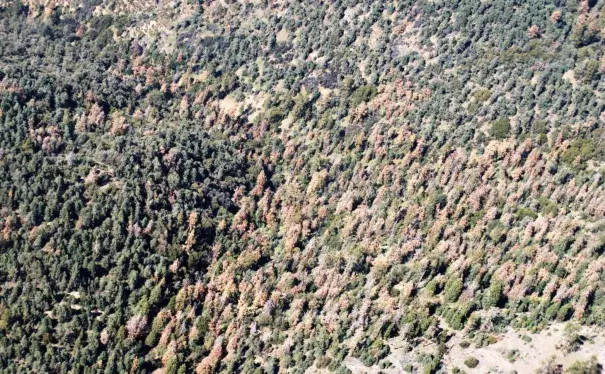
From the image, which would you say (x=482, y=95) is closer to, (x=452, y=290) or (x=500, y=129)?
(x=500, y=129)

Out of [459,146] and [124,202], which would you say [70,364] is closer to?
[124,202]

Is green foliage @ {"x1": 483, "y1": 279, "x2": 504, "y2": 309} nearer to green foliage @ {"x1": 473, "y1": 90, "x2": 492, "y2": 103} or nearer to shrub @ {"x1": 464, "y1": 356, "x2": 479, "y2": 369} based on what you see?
shrub @ {"x1": 464, "y1": 356, "x2": 479, "y2": 369}

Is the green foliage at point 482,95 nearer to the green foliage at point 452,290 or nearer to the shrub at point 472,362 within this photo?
the green foliage at point 452,290

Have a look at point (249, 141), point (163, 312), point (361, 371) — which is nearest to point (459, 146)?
point (249, 141)

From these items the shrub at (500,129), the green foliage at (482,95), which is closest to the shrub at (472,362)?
the shrub at (500,129)

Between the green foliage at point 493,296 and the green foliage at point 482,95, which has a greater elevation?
the green foliage at point 482,95

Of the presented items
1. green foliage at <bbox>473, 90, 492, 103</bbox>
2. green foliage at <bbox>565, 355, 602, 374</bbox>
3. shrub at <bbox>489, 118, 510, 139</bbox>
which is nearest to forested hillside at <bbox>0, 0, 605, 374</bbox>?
green foliage at <bbox>473, 90, 492, 103</bbox>

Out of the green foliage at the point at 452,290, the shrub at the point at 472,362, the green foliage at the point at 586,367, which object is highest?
the green foliage at the point at 586,367

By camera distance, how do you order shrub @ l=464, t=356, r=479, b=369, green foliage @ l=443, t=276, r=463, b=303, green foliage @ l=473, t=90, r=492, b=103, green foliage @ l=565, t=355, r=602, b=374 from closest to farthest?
1. green foliage @ l=565, t=355, r=602, b=374
2. shrub @ l=464, t=356, r=479, b=369
3. green foliage @ l=443, t=276, r=463, b=303
4. green foliage @ l=473, t=90, r=492, b=103

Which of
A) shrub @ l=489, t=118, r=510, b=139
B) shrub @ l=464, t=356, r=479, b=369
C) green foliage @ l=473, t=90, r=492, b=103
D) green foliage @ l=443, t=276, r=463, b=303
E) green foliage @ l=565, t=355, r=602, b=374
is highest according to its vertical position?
green foliage @ l=473, t=90, r=492, b=103
